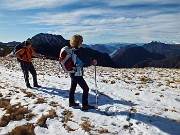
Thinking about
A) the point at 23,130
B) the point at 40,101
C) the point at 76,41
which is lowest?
the point at 23,130

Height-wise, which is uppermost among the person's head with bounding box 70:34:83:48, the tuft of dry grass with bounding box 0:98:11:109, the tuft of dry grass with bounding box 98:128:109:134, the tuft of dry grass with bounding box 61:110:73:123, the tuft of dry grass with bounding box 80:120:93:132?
the person's head with bounding box 70:34:83:48

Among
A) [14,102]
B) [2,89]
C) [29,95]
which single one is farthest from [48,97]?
[2,89]

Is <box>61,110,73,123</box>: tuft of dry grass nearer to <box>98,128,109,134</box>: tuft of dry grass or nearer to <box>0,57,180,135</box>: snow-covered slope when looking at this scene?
<box>0,57,180,135</box>: snow-covered slope

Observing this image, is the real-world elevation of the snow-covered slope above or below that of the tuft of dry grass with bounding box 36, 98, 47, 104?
below

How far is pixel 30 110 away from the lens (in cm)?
1145

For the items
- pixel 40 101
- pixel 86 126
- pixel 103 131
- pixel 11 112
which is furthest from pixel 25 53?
pixel 103 131

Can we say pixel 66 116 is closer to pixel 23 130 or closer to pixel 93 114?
pixel 93 114

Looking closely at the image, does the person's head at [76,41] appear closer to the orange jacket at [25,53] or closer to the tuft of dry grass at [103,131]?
the tuft of dry grass at [103,131]

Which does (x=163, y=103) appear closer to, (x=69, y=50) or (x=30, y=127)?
(x=69, y=50)

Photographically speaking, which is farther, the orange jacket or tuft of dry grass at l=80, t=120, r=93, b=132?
the orange jacket

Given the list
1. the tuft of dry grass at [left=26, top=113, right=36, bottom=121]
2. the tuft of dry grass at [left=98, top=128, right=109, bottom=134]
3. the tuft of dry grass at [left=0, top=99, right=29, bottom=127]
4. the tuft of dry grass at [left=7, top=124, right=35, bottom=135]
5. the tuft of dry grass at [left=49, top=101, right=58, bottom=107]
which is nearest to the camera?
the tuft of dry grass at [left=7, top=124, right=35, bottom=135]

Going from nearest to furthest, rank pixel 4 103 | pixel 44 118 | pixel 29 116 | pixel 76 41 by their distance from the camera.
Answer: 1. pixel 44 118
2. pixel 29 116
3. pixel 76 41
4. pixel 4 103

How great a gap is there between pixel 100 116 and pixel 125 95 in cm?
462

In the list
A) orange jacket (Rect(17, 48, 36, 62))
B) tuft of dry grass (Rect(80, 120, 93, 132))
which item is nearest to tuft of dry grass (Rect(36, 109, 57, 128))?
tuft of dry grass (Rect(80, 120, 93, 132))
